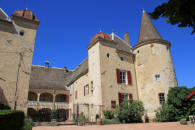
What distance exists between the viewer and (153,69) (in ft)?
59.0

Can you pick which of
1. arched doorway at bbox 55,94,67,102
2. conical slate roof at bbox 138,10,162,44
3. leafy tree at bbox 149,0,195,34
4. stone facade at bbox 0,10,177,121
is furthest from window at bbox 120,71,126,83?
leafy tree at bbox 149,0,195,34

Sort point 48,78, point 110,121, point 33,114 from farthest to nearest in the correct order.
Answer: point 48,78, point 33,114, point 110,121

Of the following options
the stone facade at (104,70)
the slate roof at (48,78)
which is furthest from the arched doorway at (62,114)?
the slate roof at (48,78)

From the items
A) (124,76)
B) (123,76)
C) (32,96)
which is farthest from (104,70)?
(32,96)

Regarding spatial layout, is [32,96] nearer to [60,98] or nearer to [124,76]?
[60,98]

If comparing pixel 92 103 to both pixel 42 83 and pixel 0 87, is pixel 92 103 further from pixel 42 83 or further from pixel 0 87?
pixel 42 83

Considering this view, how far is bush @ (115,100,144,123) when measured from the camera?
14.4 m

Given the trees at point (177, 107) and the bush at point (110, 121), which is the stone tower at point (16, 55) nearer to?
the bush at point (110, 121)

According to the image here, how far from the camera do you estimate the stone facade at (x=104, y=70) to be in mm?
15383

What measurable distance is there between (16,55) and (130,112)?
1249 cm

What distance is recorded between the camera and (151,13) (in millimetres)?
3371

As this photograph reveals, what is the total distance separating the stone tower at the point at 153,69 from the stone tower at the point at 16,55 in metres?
12.5

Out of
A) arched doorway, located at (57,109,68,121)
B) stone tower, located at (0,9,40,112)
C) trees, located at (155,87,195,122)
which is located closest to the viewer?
trees, located at (155,87,195,122)

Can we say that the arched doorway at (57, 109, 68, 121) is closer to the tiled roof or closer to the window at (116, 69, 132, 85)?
the window at (116, 69, 132, 85)
